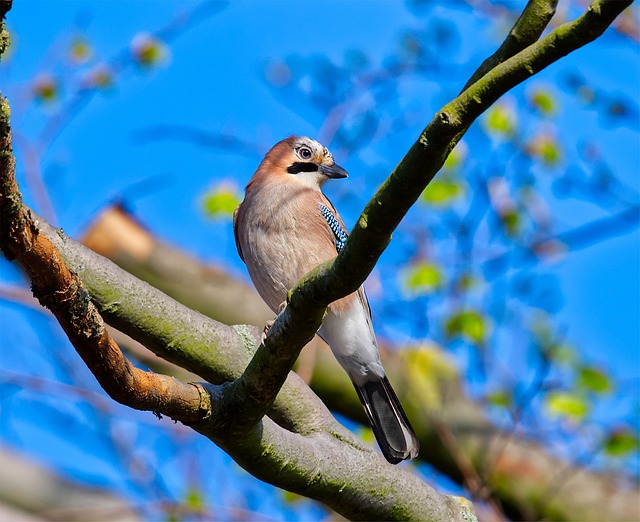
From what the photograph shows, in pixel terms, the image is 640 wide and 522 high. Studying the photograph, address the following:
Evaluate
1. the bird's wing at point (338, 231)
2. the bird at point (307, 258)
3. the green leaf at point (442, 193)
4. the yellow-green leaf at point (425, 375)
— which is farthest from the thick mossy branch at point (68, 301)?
the green leaf at point (442, 193)

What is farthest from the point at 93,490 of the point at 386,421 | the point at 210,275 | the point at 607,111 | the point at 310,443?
the point at 607,111

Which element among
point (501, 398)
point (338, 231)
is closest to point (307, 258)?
point (338, 231)

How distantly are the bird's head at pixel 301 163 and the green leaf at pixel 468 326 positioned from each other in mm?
1619

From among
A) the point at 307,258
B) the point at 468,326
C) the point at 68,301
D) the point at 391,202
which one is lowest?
the point at 68,301

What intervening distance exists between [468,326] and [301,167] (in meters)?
1.78

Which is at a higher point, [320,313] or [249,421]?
[320,313]

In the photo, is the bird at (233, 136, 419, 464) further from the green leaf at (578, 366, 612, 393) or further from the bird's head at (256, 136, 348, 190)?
the green leaf at (578, 366, 612, 393)

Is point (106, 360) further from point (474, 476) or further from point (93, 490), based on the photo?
point (93, 490)

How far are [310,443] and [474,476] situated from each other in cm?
317

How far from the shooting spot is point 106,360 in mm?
2678

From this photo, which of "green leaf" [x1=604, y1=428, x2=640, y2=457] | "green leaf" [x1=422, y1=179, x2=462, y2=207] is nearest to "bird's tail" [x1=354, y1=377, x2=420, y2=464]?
"green leaf" [x1=604, y1=428, x2=640, y2=457]

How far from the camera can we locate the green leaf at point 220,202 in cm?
696

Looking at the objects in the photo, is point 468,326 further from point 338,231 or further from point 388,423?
point 388,423

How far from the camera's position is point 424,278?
23.5ft
